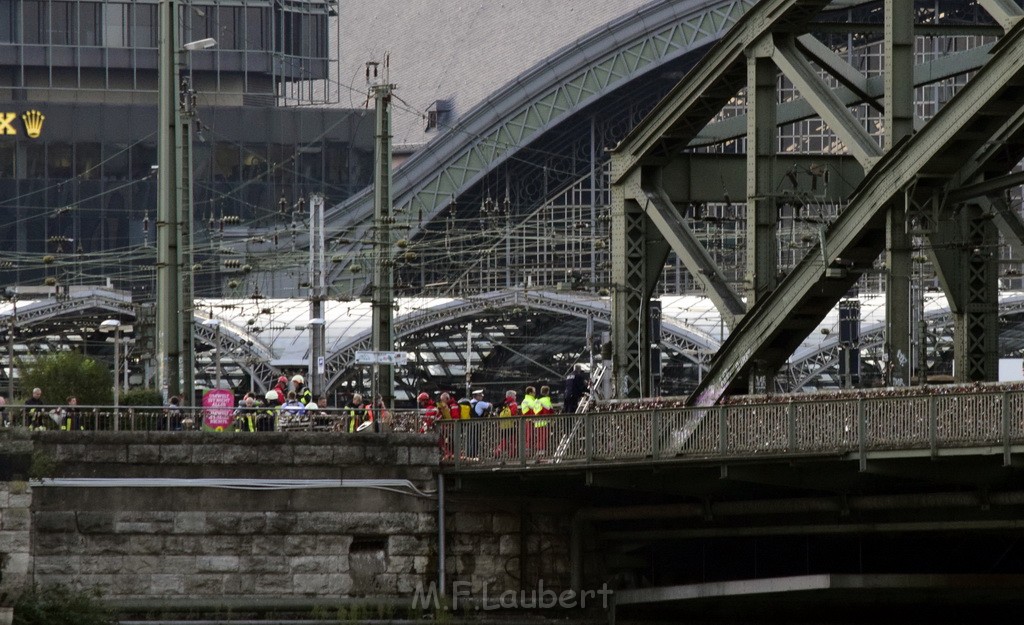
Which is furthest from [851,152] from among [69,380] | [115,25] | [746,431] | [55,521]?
[115,25]

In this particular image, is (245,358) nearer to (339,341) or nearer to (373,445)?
(339,341)

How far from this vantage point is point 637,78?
312 feet

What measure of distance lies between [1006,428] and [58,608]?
42.5 ft

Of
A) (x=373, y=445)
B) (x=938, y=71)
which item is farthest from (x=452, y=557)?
(x=938, y=71)

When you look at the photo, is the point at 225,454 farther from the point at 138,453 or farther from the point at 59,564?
the point at 59,564

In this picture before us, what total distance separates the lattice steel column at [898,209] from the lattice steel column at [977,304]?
3263 millimetres

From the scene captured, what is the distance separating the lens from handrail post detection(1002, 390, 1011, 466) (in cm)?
2841

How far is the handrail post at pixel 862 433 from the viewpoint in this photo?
98.4ft

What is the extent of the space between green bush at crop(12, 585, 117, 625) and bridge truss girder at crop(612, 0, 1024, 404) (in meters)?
10.1

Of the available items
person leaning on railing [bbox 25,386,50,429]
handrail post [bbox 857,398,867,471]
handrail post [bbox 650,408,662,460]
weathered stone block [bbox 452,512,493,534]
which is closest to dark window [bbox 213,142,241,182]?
person leaning on railing [bbox 25,386,50,429]

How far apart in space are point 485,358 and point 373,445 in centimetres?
5317

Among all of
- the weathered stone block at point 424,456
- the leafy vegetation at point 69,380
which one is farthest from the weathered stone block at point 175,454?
the leafy vegetation at point 69,380

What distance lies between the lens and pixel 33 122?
107688mm

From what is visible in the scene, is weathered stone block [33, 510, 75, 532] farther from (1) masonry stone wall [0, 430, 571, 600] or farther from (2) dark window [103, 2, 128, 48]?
(2) dark window [103, 2, 128, 48]
